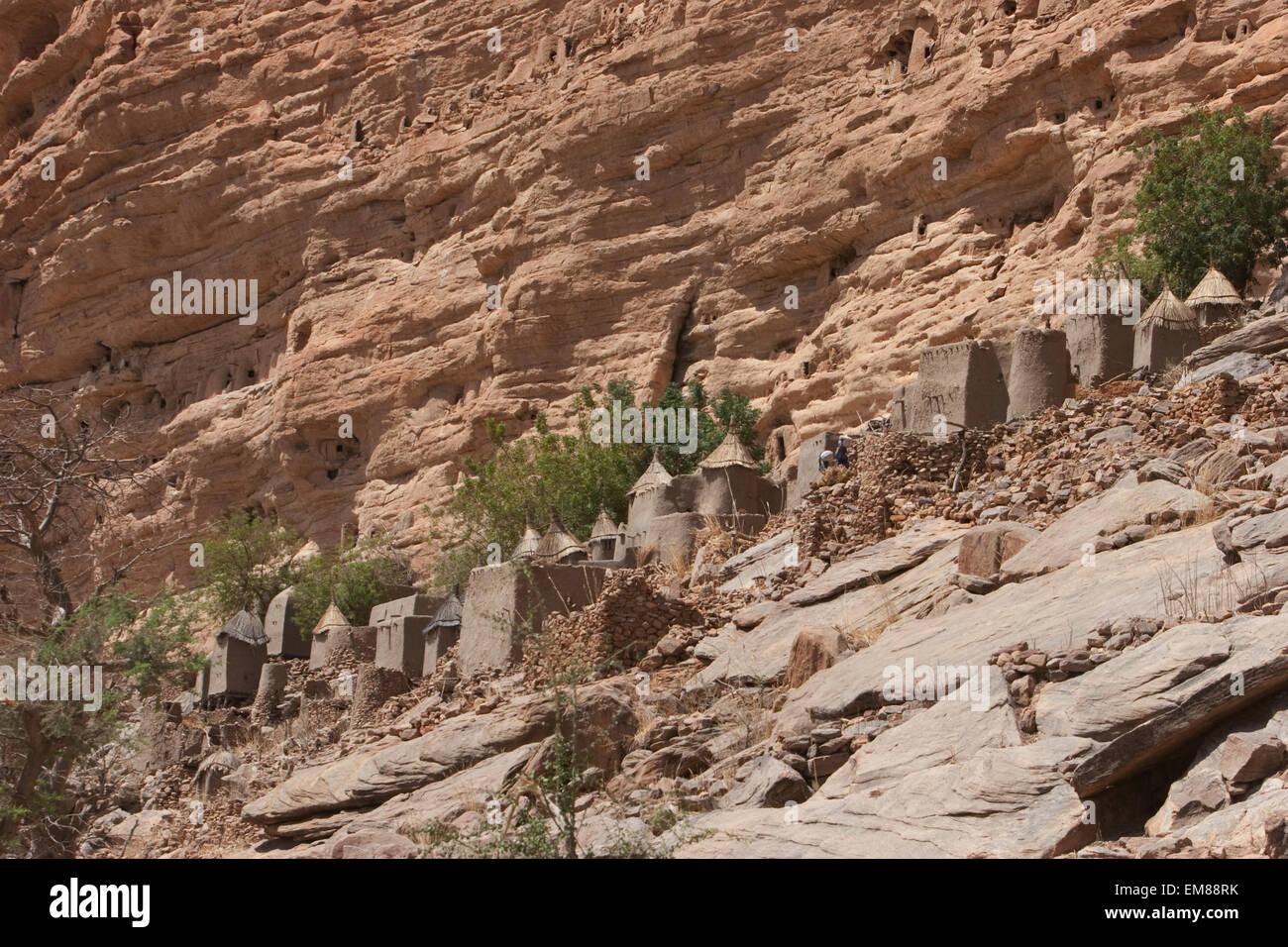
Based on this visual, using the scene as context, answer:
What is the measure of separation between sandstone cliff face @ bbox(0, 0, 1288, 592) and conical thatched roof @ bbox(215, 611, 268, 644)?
9103 millimetres

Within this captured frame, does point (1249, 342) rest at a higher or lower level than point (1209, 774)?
higher

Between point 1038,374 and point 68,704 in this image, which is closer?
point 68,704

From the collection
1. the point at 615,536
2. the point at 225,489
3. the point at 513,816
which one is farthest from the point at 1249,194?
the point at 225,489

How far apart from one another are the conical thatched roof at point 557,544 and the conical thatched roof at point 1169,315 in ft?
28.2

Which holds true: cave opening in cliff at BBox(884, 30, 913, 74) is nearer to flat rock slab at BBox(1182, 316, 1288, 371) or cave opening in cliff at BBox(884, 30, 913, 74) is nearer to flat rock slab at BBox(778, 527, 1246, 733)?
flat rock slab at BBox(1182, 316, 1288, 371)

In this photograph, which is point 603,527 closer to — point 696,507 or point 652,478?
point 652,478

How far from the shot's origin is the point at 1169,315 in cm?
1656

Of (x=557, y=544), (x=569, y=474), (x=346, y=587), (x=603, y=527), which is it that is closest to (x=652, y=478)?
(x=603, y=527)

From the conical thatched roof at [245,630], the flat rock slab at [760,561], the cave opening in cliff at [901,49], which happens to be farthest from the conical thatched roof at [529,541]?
the cave opening in cliff at [901,49]

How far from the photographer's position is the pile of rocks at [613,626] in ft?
43.1

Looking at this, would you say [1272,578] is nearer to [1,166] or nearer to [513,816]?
[513,816]

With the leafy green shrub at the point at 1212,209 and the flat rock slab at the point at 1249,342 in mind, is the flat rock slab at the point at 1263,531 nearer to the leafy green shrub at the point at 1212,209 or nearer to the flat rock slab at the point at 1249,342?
the flat rock slab at the point at 1249,342

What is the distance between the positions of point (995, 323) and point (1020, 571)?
50.8 ft

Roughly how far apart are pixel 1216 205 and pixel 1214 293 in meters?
4.28
